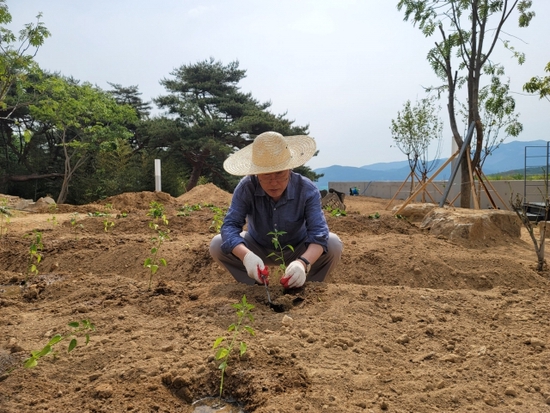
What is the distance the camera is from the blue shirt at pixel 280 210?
2.67 meters

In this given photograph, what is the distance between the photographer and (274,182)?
262 cm

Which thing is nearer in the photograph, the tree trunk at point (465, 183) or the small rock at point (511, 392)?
the small rock at point (511, 392)

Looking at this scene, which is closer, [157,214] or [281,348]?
[281,348]

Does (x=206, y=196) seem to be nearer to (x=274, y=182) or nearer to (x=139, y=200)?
(x=139, y=200)

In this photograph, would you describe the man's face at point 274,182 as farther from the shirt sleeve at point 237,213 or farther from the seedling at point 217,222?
the seedling at point 217,222

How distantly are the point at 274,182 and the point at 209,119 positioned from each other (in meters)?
16.8

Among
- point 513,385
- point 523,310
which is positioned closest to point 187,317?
point 513,385

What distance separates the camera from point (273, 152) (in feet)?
8.30

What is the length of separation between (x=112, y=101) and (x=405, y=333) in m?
17.9

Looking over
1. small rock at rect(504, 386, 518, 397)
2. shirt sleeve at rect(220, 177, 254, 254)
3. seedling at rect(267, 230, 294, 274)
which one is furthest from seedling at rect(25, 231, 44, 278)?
small rock at rect(504, 386, 518, 397)

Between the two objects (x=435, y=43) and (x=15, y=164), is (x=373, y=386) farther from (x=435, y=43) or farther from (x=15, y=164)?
(x=15, y=164)

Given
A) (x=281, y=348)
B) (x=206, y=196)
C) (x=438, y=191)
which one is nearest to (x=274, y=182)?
(x=281, y=348)

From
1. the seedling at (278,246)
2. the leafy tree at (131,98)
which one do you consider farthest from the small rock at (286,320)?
the leafy tree at (131,98)

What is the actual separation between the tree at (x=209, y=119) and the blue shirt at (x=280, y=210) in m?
15.3
